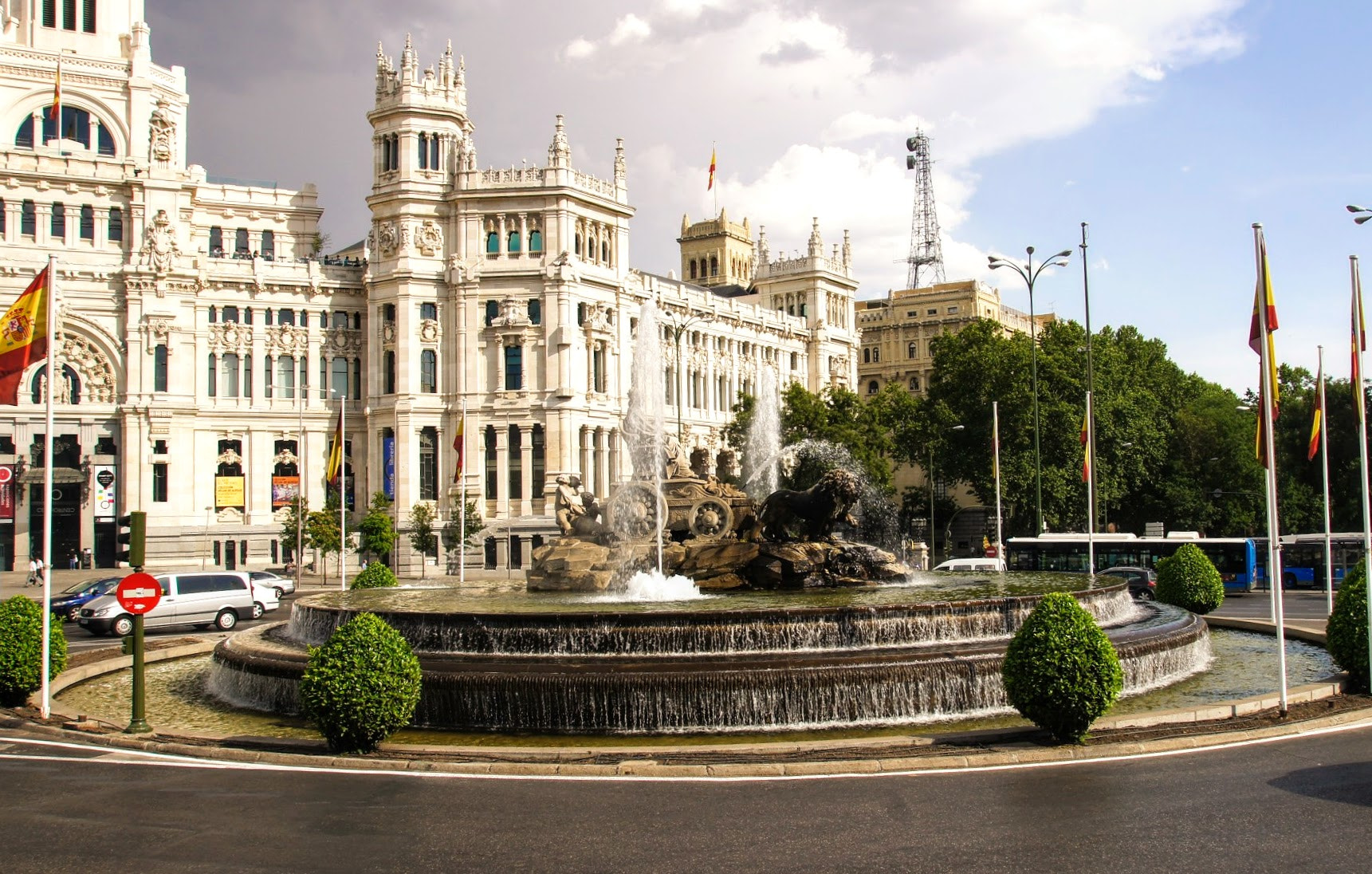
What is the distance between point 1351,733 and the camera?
16.4 meters

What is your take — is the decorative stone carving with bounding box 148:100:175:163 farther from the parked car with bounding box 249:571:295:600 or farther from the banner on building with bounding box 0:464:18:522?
the parked car with bounding box 249:571:295:600

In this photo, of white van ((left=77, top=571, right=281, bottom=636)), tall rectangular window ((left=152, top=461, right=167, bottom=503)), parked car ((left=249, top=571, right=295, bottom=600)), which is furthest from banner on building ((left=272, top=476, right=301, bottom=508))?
white van ((left=77, top=571, right=281, bottom=636))

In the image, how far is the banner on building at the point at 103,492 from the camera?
214 ft

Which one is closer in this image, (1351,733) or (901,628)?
(1351,733)

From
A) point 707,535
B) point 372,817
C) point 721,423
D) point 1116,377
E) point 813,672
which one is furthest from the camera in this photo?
point 721,423

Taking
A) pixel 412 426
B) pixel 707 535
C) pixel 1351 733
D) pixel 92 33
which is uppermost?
pixel 92 33

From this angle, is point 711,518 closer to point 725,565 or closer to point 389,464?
point 725,565

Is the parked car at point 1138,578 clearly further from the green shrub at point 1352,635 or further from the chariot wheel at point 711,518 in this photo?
the green shrub at point 1352,635

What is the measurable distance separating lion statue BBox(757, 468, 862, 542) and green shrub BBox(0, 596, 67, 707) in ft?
52.2

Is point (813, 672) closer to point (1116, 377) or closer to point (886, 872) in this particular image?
point (886, 872)

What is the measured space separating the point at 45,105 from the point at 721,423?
4694 cm

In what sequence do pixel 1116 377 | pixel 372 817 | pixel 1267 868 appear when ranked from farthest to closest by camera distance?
pixel 1116 377 → pixel 372 817 → pixel 1267 868

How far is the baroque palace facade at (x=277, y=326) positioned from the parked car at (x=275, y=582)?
1460 cm

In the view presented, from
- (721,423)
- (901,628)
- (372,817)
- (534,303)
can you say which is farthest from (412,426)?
(372,817)
